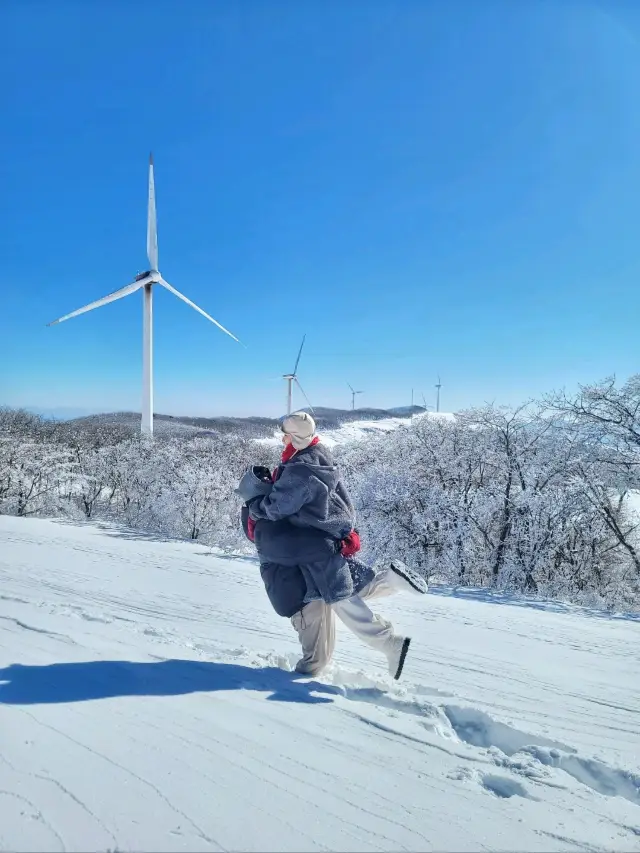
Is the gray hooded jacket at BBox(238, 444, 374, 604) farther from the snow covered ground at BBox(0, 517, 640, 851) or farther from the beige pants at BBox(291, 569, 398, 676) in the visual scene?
the snow covered ground at BBox(0, 517, 640, 851)

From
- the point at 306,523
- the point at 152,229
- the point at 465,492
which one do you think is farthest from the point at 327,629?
the point at 152,229

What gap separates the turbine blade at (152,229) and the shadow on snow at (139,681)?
3090 cm

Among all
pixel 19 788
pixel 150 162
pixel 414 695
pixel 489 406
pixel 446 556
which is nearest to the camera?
pixel 19 788

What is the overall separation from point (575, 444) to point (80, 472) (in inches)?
1151

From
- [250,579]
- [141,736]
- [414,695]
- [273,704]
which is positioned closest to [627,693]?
[414,695]

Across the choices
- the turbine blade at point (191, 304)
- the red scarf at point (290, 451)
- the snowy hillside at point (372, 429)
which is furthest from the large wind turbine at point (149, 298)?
the red scarf at point (290, 451)

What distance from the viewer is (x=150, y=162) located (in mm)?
29406

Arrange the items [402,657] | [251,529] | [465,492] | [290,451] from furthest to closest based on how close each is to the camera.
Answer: [465,492], [290,451], [251,529], [402,657]

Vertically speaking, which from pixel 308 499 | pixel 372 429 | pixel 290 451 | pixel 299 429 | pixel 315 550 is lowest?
pixel 315 550

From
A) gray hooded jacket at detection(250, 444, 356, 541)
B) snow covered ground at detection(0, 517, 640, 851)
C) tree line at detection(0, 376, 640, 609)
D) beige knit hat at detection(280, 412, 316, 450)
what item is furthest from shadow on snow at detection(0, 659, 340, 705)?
tree line at detection(0, 376, 640, 609)

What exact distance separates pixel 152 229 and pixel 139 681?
31.7 metres

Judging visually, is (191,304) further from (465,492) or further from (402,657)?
(402,657)

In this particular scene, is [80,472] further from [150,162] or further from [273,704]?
[273,704]

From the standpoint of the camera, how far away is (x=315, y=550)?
3316 mm
